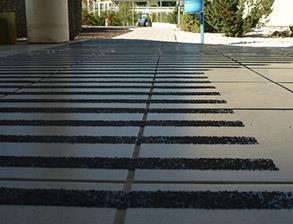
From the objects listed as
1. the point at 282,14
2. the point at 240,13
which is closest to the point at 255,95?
the point at 240,13

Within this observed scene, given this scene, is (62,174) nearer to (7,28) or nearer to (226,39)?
(7,28)

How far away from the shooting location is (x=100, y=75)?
11.8 m

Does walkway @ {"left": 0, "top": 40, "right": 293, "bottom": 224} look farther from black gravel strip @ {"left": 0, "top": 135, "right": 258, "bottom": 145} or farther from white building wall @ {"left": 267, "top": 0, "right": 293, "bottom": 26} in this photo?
white building wall @ {"left": 267, "top": 0, "right": 293, "bottom": 26}

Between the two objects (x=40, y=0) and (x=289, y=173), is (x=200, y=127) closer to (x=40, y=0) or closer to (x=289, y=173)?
(x=289, y=173)

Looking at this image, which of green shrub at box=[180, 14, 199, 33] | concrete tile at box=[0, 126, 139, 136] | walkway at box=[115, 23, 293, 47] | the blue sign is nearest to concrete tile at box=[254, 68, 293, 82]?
concrete tile at box=[0, 126, 139, 136]

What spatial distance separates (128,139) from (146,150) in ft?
1.67

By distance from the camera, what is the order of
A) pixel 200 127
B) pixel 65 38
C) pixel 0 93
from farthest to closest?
1. pixel 65 38
2. pixel 0 93
3. pixel 200 127

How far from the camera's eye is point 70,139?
599cm

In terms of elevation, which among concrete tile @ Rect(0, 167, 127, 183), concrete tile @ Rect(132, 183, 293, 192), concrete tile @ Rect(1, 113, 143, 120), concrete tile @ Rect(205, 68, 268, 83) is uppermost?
concrete tile @ Rect(132, 183, 293, 192)

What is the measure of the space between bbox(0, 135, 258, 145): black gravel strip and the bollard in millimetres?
17162

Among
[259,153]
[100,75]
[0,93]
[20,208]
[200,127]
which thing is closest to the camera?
[20,208]

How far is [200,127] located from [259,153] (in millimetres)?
1271

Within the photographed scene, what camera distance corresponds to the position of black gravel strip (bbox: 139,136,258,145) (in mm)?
5766

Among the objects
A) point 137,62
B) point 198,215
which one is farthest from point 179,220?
point 137,62
